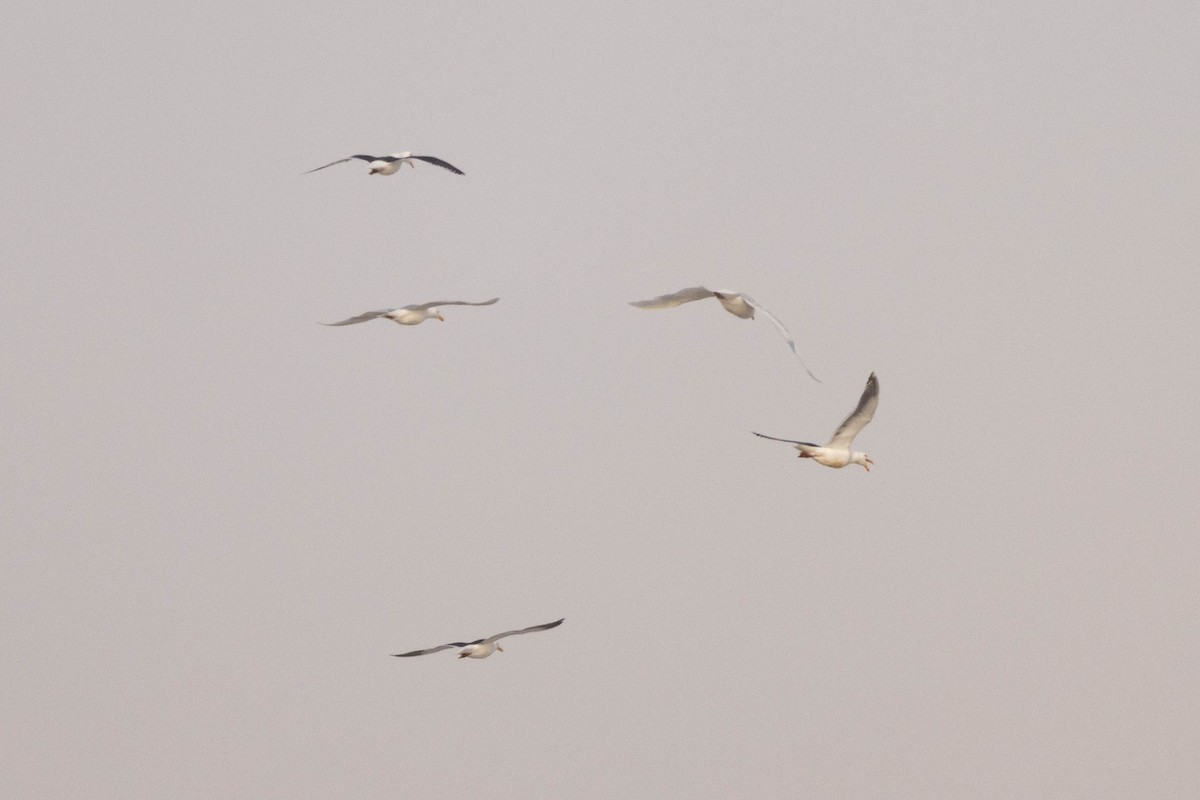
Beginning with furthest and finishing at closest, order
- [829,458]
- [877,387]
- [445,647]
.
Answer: [445,647], [829,458], [877,387]

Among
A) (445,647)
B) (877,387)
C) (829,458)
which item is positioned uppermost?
(877,387)

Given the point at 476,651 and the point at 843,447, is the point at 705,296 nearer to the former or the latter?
the point at 843,447

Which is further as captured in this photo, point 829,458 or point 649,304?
point 829,458

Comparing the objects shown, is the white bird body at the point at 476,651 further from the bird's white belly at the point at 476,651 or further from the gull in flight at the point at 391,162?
the gull in flight at the point at 391,162

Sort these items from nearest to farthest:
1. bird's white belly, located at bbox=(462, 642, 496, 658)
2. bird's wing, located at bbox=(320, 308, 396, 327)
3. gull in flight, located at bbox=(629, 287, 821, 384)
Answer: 1. gull in flight, located at bbox=(629, 287, 821, 384)
2. bird's wing, located at bbox=(320, 308, 396, 327)
3. bird's white belly, located at bbox=(462, 642, 496, 658)

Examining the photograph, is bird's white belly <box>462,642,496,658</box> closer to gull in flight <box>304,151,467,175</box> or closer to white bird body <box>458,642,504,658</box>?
white bird body <box>458,642,504,658</box>

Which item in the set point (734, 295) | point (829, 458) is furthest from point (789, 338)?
point (829, 458)

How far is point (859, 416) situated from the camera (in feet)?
59.3

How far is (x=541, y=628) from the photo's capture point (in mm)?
20922

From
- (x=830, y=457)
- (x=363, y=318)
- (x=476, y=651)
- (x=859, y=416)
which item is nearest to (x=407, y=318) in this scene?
(x=363, y=318)

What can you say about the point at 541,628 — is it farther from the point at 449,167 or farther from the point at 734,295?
the point at 449,167

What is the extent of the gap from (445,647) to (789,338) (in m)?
8.97

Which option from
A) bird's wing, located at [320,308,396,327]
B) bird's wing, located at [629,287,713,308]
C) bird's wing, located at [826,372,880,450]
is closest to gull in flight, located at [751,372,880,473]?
bird's wing, located at [826,372,880,450]

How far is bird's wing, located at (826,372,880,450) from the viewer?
1736cm
